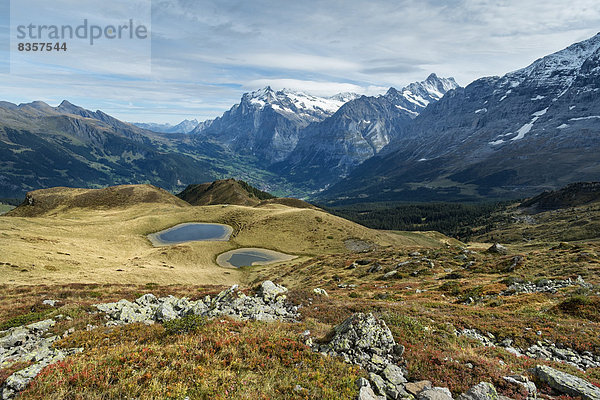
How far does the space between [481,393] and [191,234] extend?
349 feet

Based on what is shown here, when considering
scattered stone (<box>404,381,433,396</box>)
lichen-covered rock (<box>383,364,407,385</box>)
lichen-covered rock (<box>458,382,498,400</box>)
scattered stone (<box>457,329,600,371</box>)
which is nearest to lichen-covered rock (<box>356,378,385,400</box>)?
lichen-covered rock (<box>383,364,407,385</box>)

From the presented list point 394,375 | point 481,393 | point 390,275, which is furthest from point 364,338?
point 390,275

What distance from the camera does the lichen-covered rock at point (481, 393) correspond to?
397 inches

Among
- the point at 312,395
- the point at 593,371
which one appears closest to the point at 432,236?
the point at 593,371

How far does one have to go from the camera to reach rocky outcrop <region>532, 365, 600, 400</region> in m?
10.6

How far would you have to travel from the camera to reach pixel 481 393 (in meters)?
10.2

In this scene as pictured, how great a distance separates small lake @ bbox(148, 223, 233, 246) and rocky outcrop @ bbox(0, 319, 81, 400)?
259 feet

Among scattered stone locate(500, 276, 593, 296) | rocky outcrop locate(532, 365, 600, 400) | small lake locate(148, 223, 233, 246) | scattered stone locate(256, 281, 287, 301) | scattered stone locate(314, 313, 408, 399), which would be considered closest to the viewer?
rocky outcrop locate(532, 365, 600, 400)

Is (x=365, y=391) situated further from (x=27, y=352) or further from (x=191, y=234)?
(x=191, y=234)

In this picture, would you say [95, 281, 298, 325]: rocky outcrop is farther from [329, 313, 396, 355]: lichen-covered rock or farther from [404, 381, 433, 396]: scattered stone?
[404, 381, 433, 396]: scattered stone

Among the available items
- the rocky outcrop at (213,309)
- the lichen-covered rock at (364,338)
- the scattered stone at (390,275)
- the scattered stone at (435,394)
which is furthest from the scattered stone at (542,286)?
the scattered stone at (435,394)

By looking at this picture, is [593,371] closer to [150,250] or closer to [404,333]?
[404,333]

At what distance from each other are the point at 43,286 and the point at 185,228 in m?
77.2

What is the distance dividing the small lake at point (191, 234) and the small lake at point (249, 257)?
1296 centimetres
